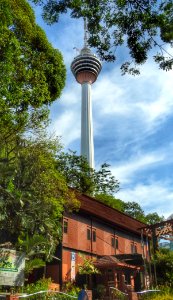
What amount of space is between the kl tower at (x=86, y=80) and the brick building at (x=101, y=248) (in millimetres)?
46468

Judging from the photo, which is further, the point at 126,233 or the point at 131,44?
the point at 126,233

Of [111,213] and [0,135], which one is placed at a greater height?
[0,135]

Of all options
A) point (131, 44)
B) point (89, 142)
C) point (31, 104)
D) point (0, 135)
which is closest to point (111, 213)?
point (0, 135)

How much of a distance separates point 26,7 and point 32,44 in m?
1.76

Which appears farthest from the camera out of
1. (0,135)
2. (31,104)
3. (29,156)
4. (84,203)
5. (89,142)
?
(89,142)

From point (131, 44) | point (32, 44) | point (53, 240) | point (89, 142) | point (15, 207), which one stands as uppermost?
point (89, 142)

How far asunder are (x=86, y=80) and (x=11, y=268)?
2790 inches

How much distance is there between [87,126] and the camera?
80.8 m

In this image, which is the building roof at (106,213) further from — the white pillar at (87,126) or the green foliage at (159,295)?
the white pillar at (87,126)

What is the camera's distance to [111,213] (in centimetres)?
3116

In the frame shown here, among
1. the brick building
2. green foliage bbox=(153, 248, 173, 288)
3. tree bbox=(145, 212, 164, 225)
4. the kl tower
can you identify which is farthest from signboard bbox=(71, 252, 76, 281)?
the kl tower

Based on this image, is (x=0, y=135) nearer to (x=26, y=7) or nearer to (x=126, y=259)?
(x=26, y=7)

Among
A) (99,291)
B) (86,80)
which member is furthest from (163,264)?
(86,80)

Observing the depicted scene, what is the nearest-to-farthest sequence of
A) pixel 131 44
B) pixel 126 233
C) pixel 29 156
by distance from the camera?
pixel 131 44
pixel 29 156
pixel 126 233
